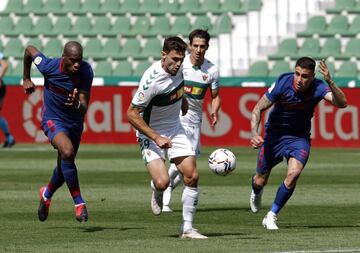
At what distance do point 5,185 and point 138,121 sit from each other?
7035 mm

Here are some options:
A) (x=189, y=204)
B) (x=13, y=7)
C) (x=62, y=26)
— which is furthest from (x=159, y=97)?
(x=13, y=7)

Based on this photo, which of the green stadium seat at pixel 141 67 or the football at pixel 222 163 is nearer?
the football at pixel 222 163

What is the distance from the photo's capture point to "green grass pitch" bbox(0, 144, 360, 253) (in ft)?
36.0

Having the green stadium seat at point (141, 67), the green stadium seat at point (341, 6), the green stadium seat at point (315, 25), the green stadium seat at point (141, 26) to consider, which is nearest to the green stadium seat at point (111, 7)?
the green stadium seat at point (141, 26)

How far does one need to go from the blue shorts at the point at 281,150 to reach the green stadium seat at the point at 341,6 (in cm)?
1944

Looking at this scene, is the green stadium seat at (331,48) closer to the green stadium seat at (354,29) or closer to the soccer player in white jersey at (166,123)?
the green stadium seat at (354,29)

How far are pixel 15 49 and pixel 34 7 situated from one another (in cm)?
187

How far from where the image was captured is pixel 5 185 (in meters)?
18.4

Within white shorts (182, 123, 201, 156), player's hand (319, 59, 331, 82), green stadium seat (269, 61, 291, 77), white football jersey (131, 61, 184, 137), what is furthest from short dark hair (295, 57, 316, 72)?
green stadium seat (269, 61, 291, 77)

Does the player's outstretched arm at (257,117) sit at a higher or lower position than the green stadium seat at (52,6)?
lower

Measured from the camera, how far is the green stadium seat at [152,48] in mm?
33812

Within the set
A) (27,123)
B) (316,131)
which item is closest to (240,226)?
(316,131)

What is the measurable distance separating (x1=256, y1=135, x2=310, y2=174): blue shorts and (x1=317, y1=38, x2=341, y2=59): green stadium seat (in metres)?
18.3

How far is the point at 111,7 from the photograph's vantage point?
36.1 meters
